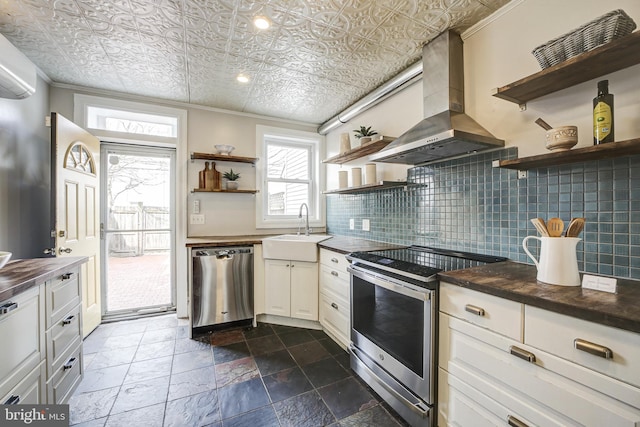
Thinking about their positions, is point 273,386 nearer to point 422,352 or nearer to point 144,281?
point 422,352

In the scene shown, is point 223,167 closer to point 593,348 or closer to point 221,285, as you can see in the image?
point 221,285

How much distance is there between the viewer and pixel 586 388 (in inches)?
33.0

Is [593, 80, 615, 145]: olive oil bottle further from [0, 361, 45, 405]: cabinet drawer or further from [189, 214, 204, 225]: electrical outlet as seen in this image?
[189, 214, 204, 225]: electrical outlet

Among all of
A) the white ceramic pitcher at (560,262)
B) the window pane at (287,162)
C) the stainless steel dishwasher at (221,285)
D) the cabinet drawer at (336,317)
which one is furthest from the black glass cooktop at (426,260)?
the window pane at (287,162)

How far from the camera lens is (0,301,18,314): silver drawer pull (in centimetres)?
100

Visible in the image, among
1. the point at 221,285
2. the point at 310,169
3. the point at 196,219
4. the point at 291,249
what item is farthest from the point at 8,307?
the point at 310,169

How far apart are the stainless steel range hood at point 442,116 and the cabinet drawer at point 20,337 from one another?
209 cm

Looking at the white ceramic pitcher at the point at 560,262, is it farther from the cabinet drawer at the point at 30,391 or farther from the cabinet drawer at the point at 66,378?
the cabinet drawer at the point at 66,378

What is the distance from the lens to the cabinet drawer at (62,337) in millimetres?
1345

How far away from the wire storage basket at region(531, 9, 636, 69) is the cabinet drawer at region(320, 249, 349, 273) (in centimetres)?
173

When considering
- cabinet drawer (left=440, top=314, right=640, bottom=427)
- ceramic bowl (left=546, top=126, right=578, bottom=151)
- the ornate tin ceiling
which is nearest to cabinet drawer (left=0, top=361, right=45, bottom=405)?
cabinet drawer (left=440, top=314, right=640, bottom=427)

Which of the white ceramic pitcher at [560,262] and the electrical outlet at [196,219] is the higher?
the electrical outlet at [196,219]

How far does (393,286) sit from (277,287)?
155 cm

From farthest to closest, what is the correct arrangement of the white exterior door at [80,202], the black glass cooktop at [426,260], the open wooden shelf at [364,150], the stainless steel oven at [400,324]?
the open wooden shelf at [364,150] → the white exterior door at [80,202] → the black glass cooktop at [426,260] → the stainless steel oven at [400,324]
